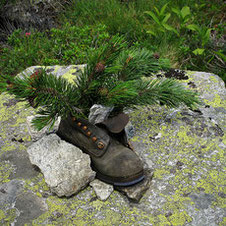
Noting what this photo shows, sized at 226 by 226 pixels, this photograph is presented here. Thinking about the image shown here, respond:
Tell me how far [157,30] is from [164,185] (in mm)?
3533

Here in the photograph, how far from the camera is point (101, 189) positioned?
2.35 metres

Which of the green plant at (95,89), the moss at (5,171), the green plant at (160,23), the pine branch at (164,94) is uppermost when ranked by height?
the green plant at (95,89)

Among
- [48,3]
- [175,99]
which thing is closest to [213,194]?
[175,99]

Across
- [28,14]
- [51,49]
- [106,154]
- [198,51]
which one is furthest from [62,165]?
[28,14]

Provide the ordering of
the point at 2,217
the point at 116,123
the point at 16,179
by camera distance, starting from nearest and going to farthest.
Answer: the point at 2,217 → the point at 116,123 → the point at 16,179

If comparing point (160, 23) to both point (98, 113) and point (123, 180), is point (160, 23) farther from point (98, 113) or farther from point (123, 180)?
point (123, 180)

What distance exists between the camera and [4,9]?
6145 mm

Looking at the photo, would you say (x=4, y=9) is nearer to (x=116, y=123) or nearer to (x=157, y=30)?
(x=157, y=30)

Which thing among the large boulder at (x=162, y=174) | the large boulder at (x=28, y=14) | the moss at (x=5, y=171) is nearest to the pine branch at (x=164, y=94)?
the large boulder at (x=162, y=174)

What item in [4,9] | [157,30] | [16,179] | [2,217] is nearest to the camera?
[2,217]

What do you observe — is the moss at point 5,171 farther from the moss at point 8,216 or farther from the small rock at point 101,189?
the small rock at point 101,189

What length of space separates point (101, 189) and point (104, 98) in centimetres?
71

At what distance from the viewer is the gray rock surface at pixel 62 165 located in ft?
7.55

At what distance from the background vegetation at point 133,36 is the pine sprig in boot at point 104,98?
2133 mm
